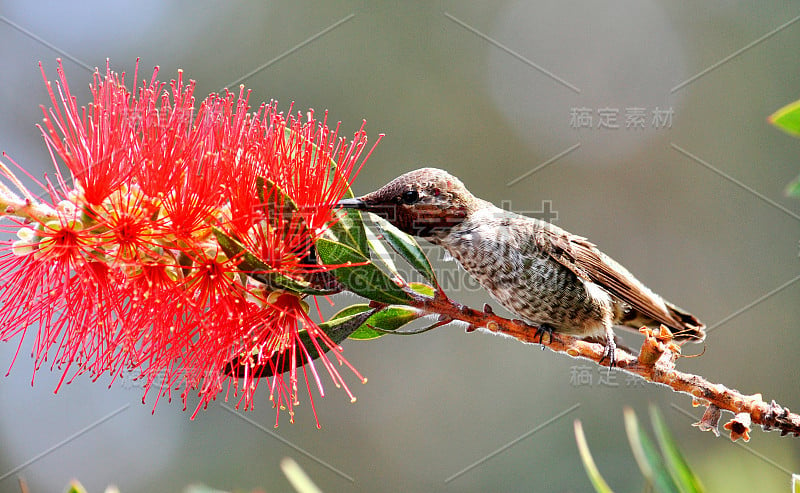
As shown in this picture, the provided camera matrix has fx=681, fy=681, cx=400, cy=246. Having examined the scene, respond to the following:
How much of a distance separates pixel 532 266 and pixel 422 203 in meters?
0.51

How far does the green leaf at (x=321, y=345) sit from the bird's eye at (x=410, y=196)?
49cm

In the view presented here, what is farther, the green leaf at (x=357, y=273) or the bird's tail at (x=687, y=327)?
the bird's tail at (x=687, y=327)

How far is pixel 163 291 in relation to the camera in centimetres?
159

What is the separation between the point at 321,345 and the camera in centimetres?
173

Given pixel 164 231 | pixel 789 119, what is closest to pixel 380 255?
pixel 164 231

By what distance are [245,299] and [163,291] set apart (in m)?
0.20

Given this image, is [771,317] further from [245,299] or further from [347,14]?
[245,299]

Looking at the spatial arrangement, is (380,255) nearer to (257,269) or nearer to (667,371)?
(257,269)

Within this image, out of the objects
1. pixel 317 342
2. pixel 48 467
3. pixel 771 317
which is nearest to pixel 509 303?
pixel 317 342

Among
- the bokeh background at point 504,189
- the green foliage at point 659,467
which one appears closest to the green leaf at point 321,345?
the green foliage at point 659,467

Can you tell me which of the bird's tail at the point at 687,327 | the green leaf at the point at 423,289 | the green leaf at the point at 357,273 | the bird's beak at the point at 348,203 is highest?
the bird's beak at the point at 348,203

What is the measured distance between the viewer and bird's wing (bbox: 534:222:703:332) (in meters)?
2.53

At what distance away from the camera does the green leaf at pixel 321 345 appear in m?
1.66

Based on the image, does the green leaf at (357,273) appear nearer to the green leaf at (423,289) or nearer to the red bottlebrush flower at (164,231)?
the red bottlebrush flower at (164,231)
